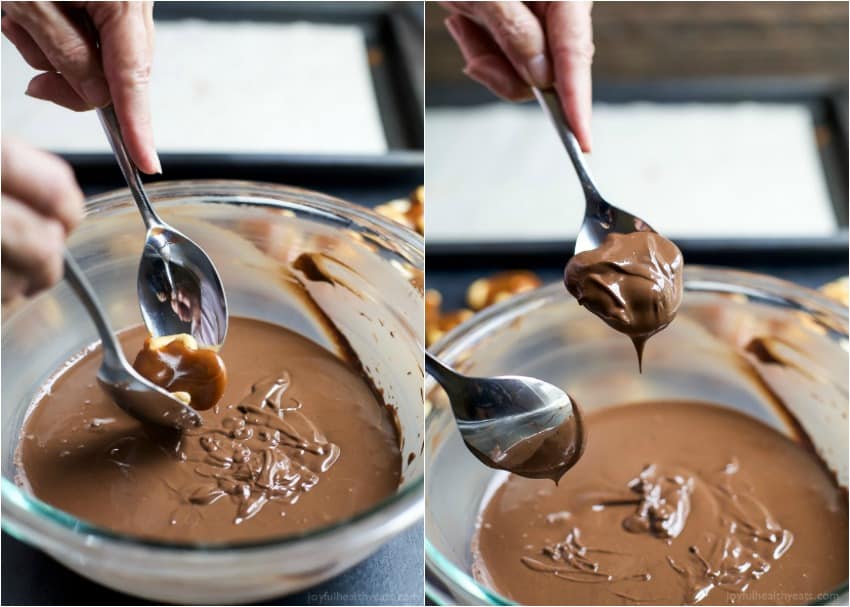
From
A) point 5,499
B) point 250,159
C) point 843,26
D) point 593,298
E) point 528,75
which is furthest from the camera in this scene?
point 843,26

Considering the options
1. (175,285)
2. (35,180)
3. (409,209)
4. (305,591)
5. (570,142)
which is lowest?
(305,591)

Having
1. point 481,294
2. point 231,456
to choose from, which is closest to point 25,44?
point 231,456

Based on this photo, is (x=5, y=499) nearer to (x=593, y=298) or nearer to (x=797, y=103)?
(x=593, y=298)

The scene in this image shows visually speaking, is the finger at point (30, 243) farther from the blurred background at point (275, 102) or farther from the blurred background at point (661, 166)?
the blurred background at point (661, 166)

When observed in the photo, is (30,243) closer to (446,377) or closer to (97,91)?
(97,91)

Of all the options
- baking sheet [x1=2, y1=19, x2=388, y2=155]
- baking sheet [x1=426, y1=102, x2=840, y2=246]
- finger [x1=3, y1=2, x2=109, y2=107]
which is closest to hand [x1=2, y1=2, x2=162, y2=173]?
finger [x1=3, y1=2, x2=109, y2=107]

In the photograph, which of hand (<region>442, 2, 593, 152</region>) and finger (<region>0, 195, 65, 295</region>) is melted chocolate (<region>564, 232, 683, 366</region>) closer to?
hand (<region>442, 2, 593, 152</region>)

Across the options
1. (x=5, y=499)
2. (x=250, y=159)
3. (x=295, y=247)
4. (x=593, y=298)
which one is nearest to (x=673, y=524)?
(x=593, y=298)
